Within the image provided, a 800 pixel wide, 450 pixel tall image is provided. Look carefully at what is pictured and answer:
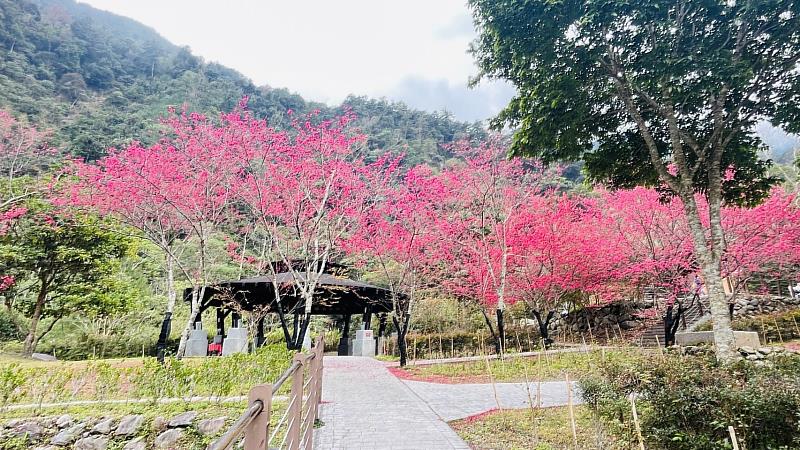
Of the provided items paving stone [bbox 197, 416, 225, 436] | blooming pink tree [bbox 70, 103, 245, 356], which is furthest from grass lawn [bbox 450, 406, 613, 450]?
blooming pink tree [bbox 70, 103, 245, 356]

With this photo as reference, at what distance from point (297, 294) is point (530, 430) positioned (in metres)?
8.77

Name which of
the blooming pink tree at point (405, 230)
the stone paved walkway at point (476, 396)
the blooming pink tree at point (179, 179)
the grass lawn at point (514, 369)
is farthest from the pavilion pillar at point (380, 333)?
the blooming pink tree at point (179, 179)

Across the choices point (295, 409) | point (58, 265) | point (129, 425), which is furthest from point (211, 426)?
point (58, 265)

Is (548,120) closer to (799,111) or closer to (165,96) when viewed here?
(799,111)

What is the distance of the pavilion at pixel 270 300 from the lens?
519 inches

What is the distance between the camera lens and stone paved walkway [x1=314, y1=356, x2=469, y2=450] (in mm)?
4383

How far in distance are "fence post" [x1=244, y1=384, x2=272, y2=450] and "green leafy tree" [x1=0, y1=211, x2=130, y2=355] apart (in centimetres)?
1533

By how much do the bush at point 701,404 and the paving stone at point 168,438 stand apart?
17.6 feet

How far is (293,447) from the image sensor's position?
2.57 metres

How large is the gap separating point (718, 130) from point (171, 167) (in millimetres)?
11077

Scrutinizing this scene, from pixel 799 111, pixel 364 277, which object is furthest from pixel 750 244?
pixel 364 277

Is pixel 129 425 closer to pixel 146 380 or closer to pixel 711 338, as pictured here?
pixel 146 380

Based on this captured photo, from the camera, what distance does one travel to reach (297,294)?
12.2 meters

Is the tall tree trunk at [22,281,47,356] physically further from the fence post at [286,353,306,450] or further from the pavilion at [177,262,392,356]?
Answer: the fence post at [286,353,306,450]
